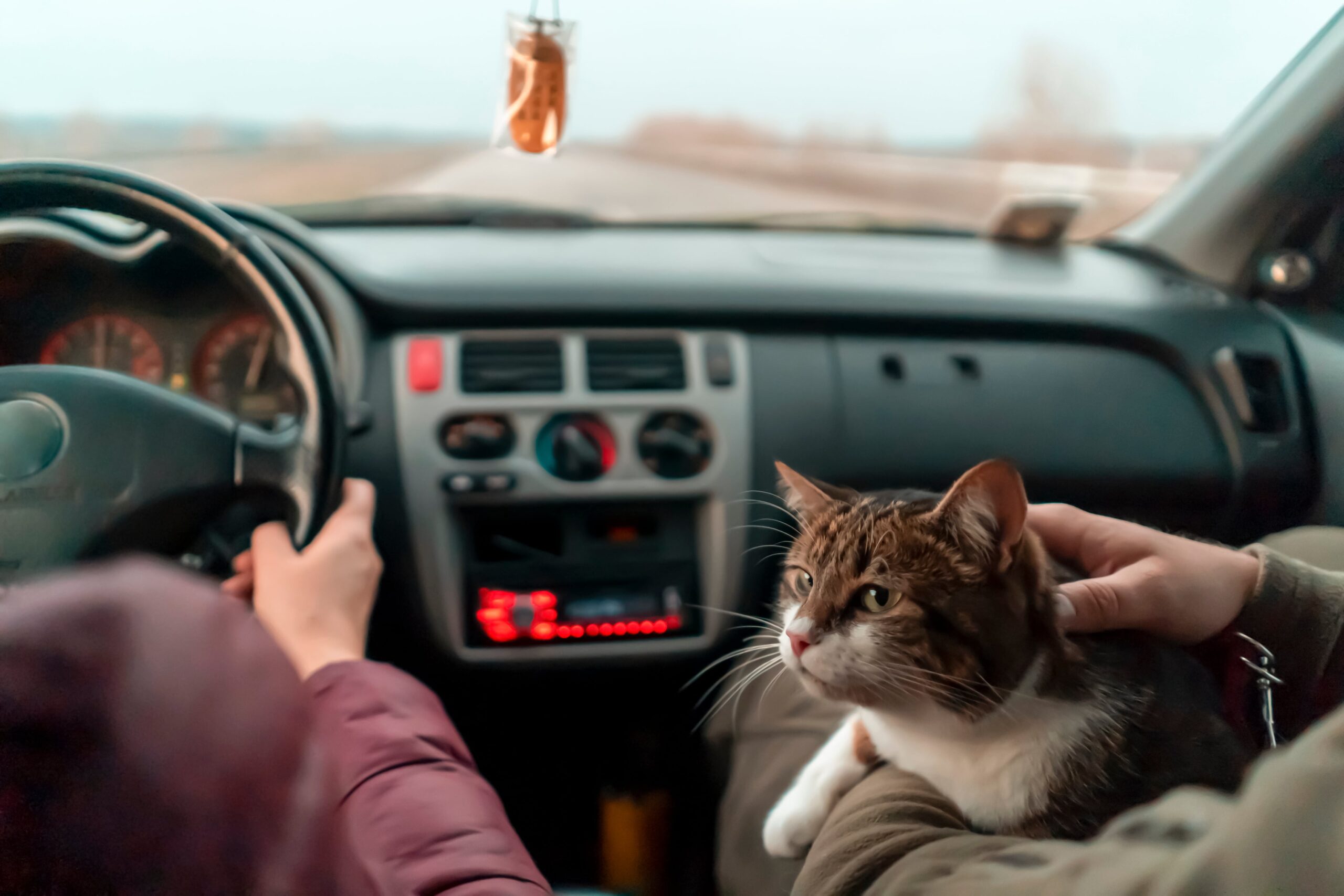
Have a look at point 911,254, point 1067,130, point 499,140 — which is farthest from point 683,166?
point 911,254

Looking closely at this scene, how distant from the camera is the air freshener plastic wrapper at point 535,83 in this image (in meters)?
0.74

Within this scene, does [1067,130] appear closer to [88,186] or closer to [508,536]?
[508,536]

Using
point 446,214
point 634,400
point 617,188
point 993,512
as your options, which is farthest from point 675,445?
point 993,512

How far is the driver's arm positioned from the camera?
0.68 meters

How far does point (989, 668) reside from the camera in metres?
0.57

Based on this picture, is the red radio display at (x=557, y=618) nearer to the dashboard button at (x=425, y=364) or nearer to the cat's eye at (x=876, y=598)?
the dashboard button at (x=425, y=364)

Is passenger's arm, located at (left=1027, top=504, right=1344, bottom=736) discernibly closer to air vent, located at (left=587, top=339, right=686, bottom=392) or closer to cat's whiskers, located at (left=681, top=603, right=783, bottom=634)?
cat's whiskers, located at (left=681, top=603, right=783, bottom=634)

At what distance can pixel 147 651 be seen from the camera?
1.55ft

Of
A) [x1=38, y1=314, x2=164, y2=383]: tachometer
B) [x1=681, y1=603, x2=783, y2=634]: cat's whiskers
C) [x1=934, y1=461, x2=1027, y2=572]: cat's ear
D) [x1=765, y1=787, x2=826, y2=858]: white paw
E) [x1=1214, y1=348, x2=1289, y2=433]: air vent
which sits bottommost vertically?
[x1=765, y1=787, x2=826, y2=858]: white paw

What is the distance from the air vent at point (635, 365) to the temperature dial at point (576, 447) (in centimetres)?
5

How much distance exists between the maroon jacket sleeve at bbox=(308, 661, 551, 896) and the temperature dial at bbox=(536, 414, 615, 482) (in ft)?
1.08

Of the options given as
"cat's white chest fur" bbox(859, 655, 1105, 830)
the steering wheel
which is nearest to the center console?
the steering wheel

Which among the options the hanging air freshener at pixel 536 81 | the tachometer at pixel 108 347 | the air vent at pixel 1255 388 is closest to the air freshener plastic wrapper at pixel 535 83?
the hanging air freshener at pixel 536 81

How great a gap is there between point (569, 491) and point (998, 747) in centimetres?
55
